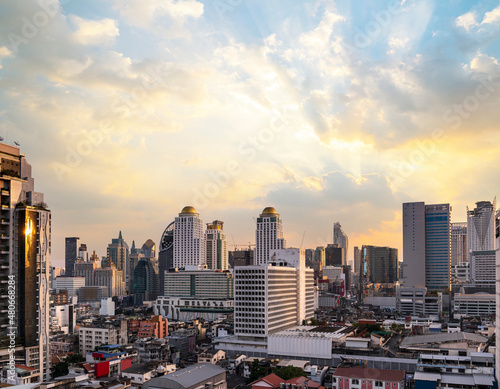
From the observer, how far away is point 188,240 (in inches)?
6540

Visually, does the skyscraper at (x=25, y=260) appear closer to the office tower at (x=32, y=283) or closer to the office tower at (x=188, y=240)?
the office tower at (x=32, y=283)

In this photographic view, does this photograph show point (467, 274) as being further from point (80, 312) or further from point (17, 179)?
point (17, 179)

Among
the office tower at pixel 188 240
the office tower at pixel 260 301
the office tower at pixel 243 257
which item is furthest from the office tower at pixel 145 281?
the office tower at pixel 260 301

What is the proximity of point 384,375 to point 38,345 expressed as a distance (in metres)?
34.2

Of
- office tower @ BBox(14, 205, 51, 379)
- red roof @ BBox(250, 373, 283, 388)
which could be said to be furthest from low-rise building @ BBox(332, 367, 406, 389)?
office tower @ BBox(14, 205, 51, 379)

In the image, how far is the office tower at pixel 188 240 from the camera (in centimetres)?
16512

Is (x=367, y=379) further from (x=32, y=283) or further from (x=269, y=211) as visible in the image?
(x=269, y=211)

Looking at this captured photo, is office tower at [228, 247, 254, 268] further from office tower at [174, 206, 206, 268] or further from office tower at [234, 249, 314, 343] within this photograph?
office tower at [234, 249, 314, 343]

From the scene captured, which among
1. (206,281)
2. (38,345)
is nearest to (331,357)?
(38,345)

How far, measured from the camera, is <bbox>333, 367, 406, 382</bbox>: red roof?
137 feet

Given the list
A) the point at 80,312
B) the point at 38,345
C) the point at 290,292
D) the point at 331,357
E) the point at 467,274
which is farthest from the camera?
the point at 467,274

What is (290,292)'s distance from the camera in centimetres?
7719

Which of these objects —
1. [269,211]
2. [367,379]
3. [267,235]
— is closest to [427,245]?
[267,235]

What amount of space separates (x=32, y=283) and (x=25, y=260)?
2.52m
